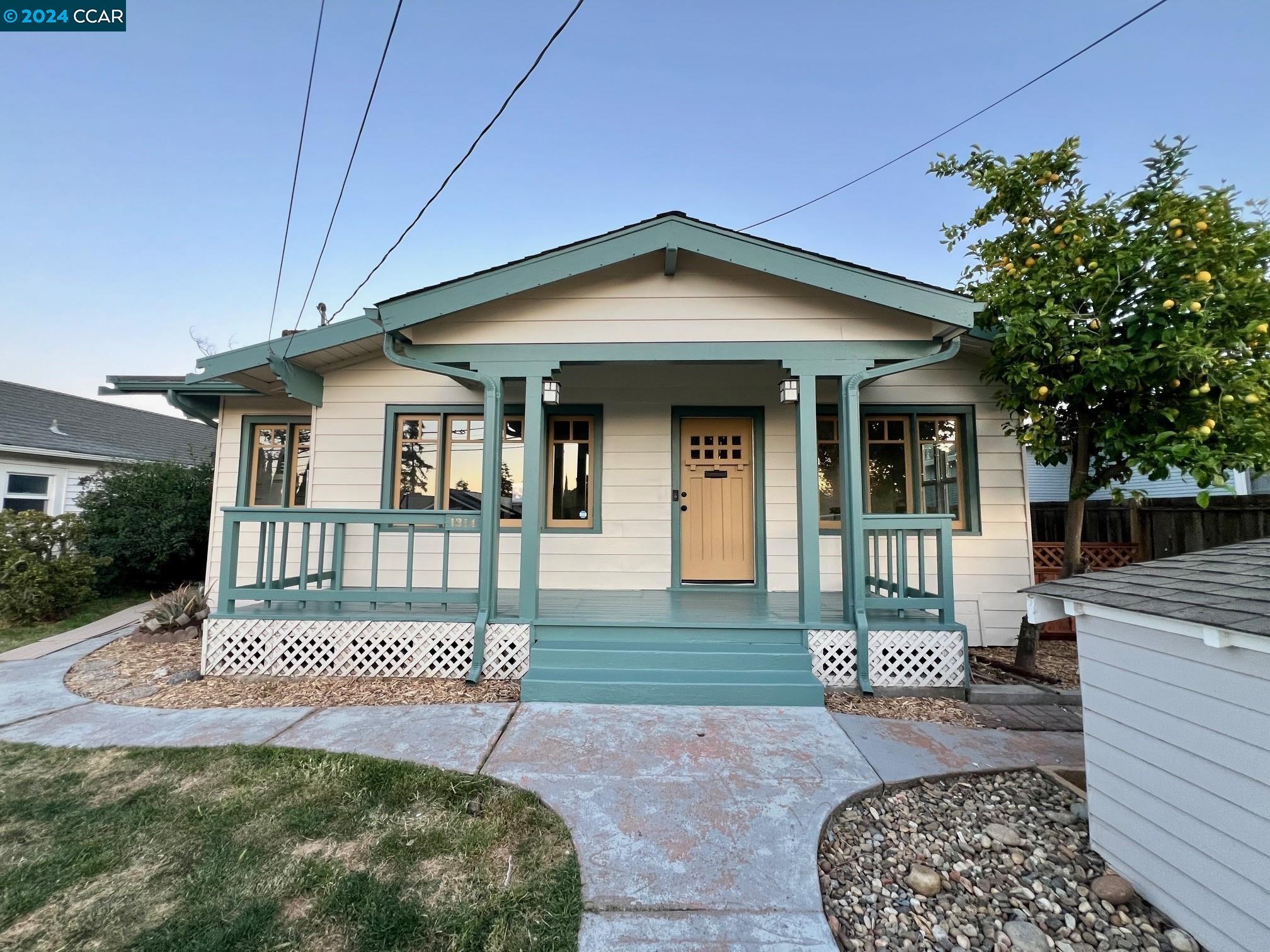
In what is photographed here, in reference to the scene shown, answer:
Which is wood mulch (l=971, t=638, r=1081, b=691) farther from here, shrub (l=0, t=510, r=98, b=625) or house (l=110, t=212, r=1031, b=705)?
shrub (l=0, t=510, r=98, b=625)

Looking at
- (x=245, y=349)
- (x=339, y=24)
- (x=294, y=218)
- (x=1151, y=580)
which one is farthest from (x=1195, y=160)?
(x=294, y=218)

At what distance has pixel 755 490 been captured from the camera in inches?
231

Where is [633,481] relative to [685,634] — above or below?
above

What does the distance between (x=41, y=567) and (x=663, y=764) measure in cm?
831

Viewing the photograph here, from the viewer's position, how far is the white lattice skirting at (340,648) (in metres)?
4.42

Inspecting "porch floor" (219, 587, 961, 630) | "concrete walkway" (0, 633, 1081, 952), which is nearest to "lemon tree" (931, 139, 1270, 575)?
"porch floor" (219, 587, 961, 630)

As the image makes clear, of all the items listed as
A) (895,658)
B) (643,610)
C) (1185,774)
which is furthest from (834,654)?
(1185,774)

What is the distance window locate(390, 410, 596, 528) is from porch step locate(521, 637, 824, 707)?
1965mm

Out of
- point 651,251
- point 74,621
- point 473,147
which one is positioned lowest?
point 74,621

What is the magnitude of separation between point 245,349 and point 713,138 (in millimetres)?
7437

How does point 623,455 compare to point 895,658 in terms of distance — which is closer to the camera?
point 895,658

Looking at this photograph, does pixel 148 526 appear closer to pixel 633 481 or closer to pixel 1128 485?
pixel 633 481

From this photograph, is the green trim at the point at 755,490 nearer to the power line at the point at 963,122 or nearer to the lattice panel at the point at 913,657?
the lattice panel at the point at 913,657

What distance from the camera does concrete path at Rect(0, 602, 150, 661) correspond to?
521cm
